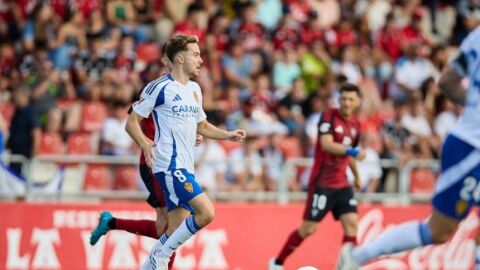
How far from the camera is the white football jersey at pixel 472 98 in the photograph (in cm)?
789

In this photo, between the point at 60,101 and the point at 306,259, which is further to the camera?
the point at 60,101

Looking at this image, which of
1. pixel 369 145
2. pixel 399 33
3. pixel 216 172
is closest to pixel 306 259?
pixel 216 172

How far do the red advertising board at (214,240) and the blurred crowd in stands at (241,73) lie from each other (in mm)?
1258

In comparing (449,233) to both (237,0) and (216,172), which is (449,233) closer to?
(216,172)

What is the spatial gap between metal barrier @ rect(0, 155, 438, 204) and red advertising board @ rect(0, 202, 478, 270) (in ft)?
2.58

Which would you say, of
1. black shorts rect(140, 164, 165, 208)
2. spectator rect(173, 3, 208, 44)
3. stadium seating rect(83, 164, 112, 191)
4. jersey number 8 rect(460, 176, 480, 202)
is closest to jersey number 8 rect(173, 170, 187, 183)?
black shorts rect(140, 164, 165, 208)

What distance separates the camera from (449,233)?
815 cm

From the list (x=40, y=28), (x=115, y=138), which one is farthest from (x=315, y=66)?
(x=40, y=28)

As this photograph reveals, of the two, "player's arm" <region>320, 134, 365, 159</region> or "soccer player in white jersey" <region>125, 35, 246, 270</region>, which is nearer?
"soccer player in white jersey" <region>125, 35, 246, 270</region>

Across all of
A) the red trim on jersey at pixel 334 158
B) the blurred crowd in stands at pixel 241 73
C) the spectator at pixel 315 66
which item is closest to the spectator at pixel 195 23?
the blurred crowd in stands at pixel 241 73

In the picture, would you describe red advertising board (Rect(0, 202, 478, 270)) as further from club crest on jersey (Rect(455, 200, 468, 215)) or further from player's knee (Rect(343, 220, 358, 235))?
club crest on jersey (Rect(455, 200, 468, 215))

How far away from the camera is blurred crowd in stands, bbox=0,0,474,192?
17281 mm

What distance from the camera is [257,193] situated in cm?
1666

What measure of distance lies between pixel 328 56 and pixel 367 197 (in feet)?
14.4
